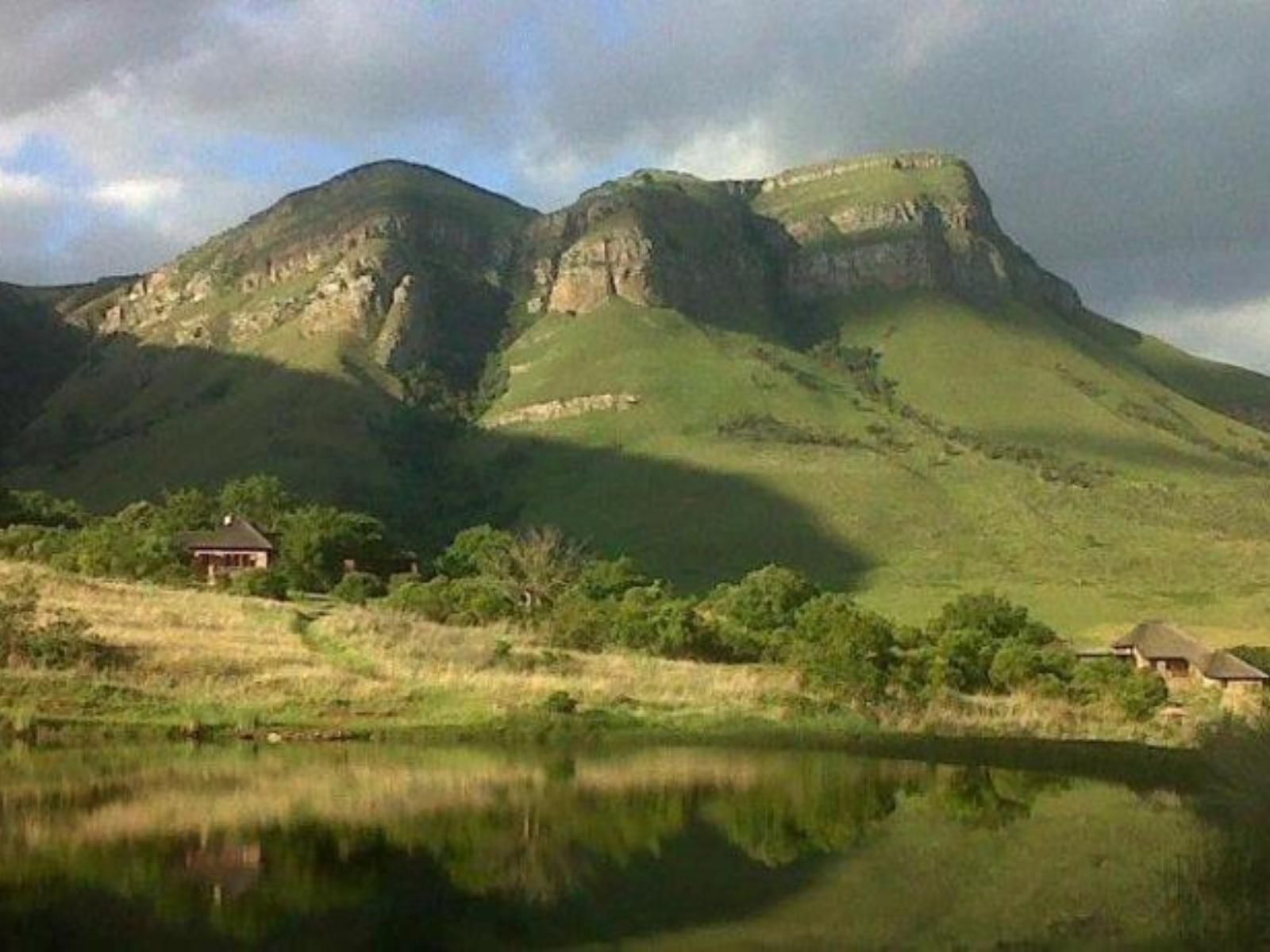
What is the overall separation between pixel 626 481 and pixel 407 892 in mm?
135742

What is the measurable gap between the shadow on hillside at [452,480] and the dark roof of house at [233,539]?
39.3 meters

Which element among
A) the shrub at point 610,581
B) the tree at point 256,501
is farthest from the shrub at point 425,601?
the tree at point 256,501

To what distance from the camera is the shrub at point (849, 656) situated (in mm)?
60344

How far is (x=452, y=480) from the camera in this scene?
7042 inches

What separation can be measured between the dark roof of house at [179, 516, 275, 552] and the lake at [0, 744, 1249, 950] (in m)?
55.9

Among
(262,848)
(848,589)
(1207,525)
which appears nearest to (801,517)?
(848,589)

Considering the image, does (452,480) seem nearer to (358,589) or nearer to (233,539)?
(233,539)

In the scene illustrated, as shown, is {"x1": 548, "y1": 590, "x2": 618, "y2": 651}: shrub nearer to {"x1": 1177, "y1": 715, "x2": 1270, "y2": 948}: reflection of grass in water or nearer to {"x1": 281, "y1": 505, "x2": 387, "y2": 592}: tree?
{"x1": 281, "y1": 505, "x2": 387, "y2": 592}: tree

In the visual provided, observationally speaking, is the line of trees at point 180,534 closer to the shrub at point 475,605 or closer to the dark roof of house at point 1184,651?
the shrub at point 475,605

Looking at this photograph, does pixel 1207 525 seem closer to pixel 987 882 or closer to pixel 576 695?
pixel 576 695

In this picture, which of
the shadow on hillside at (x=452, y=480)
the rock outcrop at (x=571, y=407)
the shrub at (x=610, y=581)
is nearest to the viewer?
the shrub at (x=610, y=581)

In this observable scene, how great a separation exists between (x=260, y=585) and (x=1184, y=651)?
2071 inches

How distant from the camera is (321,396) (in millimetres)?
195500

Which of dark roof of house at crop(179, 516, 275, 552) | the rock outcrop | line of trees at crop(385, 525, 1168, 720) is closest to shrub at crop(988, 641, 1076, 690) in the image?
line of trees at crop(385, 525, 1168, 720)
